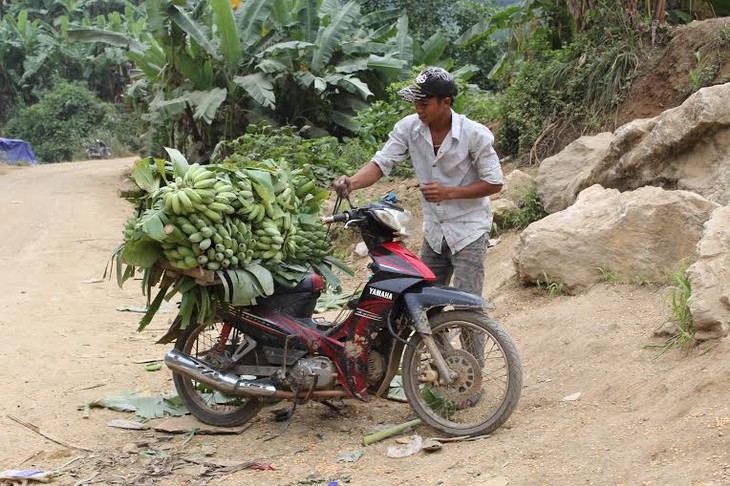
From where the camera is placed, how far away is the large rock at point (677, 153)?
6543mm

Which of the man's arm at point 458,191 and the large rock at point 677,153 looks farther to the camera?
the large rock at point 677,153

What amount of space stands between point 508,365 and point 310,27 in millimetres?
13078

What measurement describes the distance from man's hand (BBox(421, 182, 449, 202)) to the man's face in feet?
1.16

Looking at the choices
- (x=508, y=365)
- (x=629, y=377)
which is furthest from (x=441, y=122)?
(x=629, y=377)

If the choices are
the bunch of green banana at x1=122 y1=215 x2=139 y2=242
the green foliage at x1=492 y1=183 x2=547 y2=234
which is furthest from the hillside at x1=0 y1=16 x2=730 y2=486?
the bunch of green banana at x1=122 y1=215 x2=139 y2=242

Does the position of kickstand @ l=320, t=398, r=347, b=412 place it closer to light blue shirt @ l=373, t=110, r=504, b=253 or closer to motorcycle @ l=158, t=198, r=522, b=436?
motorcycle @ l=158, t=198, r=522, b=436

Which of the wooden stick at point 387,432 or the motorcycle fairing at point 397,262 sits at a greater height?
the motorcycle fairing at point 397,262

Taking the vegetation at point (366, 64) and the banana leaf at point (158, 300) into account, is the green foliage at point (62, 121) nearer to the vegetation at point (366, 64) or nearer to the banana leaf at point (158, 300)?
the vegetation at point (366, 64)

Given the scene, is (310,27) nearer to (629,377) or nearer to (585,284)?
(585,284)

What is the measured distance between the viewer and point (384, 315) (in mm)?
4512

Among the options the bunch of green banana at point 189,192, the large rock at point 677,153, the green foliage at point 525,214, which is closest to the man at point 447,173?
the bunch of green banana at point 189,192

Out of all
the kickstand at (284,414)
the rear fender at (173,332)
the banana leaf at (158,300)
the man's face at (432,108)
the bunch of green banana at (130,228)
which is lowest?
the kickstand at (284,414)

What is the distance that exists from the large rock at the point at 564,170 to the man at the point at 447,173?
2.97 metres

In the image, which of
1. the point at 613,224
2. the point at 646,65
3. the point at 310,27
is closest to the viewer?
the point at 613,224
